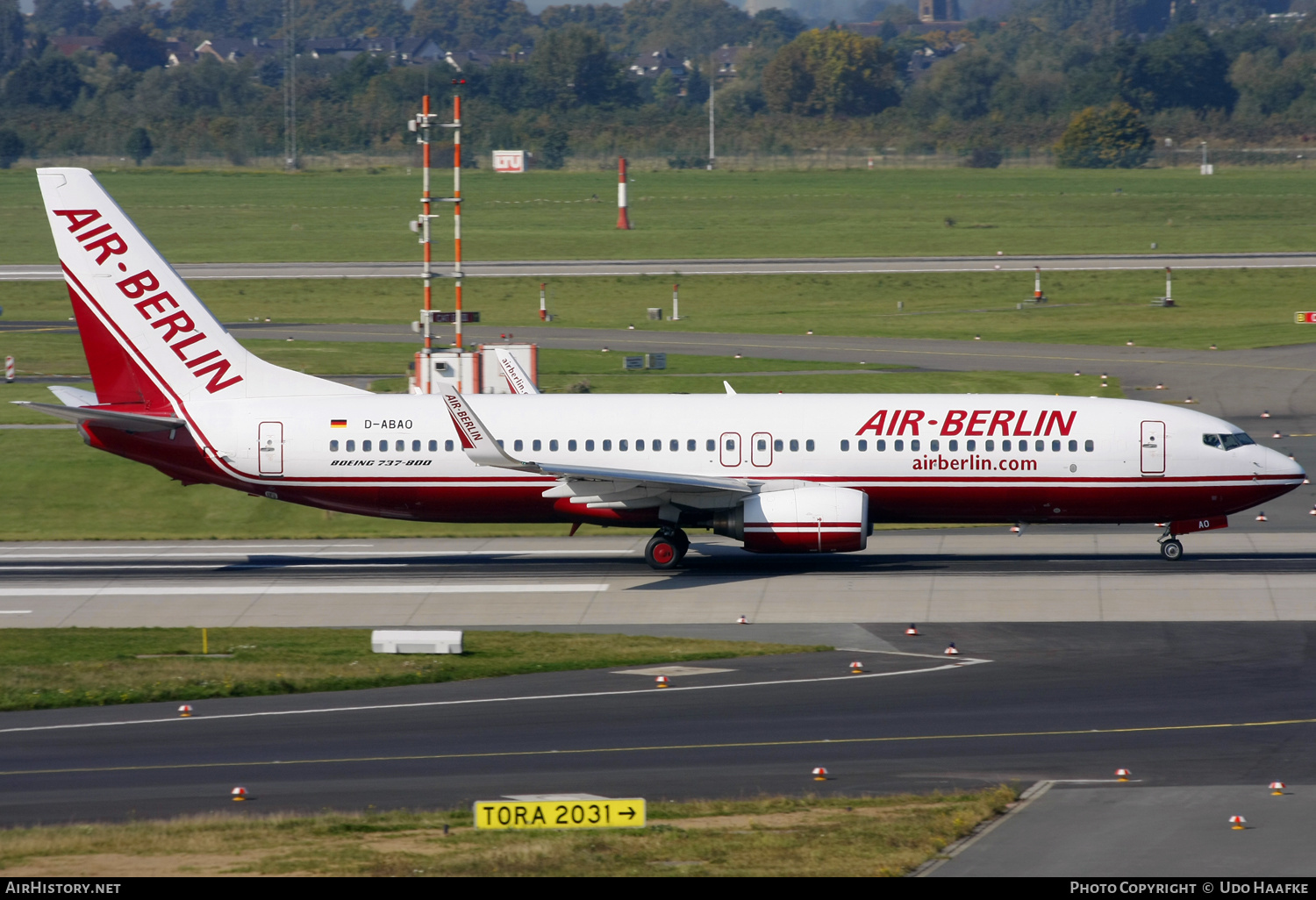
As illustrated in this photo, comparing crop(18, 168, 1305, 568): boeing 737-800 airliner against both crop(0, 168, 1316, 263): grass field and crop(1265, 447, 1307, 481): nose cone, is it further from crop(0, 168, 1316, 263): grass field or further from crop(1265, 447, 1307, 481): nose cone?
crop(0, 168, 1316, 263): grass field

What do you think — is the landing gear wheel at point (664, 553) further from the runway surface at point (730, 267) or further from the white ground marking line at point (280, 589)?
the runway surface at point (730, 267)

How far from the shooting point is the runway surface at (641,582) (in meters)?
34.2

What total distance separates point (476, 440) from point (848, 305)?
5637 cm

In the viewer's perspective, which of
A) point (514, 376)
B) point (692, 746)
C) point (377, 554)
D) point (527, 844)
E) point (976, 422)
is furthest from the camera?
point (514, 376)

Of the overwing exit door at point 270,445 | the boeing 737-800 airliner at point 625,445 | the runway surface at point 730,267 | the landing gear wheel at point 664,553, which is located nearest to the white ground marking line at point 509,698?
the boeing 737-800 airliner at point 625,445

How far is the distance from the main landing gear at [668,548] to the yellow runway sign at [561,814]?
21.6 metres

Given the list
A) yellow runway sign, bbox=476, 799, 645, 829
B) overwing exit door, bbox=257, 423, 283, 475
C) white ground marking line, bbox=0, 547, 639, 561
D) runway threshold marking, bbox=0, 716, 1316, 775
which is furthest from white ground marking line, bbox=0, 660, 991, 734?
white ground marking line, bbox=0, 547, 639, 561

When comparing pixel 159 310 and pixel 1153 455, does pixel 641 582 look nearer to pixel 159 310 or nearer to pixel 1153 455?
pixel 1153 455

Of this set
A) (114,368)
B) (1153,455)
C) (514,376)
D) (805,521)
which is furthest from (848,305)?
(114,368)

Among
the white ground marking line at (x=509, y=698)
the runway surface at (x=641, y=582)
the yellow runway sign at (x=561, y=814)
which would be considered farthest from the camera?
the runway surface at (x=641, y=582)

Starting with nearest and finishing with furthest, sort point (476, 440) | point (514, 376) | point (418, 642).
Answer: point (418, 642), point (476, 440), point (514, 376)

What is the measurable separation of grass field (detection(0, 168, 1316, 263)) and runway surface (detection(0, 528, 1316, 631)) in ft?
235

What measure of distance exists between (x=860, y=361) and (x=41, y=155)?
150329mm

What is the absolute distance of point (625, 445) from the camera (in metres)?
39.1
